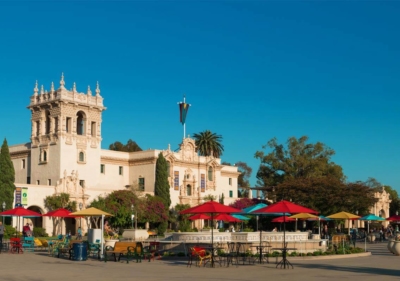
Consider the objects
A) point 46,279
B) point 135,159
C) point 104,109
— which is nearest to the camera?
point 46,279

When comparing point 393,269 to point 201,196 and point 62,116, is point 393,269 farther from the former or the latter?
point 201,196

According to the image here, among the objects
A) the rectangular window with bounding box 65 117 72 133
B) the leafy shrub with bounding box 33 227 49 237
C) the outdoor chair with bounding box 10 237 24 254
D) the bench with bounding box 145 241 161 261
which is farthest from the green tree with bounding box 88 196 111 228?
the bench with bounding box 145 241 161 261

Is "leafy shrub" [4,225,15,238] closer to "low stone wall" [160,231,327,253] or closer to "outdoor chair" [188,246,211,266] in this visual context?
"low stone wall" [160,231,327,253]

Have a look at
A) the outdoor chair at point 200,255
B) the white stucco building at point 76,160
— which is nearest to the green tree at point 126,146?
the white stucco building at point 76,160

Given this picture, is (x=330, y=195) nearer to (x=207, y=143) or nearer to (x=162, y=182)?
(x=162, y=182)

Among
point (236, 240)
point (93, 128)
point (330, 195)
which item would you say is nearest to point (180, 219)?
point (93, 128)

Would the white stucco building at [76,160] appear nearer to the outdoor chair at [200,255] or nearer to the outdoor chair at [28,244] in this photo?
the outdoor chair at [28,244]

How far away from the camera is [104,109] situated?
68.2 metres

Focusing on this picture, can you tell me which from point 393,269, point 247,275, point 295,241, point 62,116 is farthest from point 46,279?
point 62,116

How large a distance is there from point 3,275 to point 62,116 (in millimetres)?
45424

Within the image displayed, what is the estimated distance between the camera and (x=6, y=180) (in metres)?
54.6

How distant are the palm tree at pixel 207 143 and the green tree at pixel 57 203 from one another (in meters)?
38.2

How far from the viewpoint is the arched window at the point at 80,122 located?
66.8 m

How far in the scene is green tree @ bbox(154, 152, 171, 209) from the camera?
68.8 m
